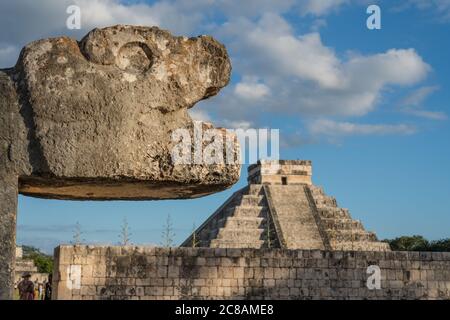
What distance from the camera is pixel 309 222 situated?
4444 cm

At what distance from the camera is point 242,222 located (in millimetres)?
40250

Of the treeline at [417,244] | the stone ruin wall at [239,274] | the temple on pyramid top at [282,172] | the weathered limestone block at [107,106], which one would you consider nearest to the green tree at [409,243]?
the treeline at [417,244]

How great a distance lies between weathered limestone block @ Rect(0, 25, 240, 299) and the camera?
3617 mm

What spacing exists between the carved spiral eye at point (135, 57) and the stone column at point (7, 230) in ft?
2.80

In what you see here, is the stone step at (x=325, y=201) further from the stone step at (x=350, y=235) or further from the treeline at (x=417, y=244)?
the treeline at (x=417, y=244)

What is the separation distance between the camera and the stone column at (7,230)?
3523mm

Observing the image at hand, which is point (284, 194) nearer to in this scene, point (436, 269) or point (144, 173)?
point (436, 269)

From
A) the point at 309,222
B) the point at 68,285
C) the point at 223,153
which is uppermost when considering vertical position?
the point at 309,222

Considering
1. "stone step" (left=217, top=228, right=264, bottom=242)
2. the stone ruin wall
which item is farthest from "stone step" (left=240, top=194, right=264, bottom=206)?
the stone ruin wall

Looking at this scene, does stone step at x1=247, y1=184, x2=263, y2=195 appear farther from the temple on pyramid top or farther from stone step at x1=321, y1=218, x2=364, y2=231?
stone step at x1=321, y1=218, x2=364, y2=231

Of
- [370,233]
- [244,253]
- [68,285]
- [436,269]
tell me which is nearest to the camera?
[68,285]

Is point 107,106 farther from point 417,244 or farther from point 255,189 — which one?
point 417,244

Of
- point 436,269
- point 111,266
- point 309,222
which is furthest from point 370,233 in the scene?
point 111,266

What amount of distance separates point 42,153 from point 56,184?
0.94 feet
